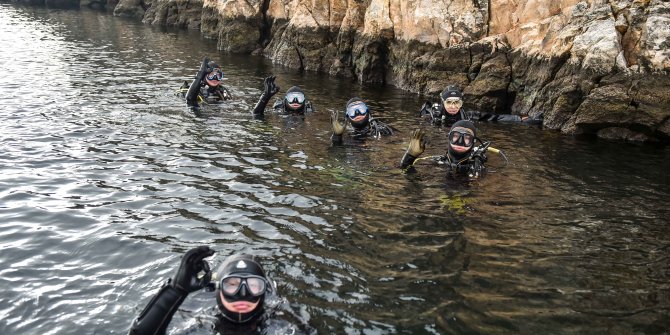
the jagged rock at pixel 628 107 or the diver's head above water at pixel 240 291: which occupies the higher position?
the jagged rock at pixel 628 107

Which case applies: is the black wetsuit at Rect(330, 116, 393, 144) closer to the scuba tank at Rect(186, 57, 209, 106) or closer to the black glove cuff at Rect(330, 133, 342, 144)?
the black glove cuff at Rect(330, 133, 342, 144)

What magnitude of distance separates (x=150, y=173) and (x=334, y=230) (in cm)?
468

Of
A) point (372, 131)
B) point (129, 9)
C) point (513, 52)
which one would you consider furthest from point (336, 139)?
point (129, 9)

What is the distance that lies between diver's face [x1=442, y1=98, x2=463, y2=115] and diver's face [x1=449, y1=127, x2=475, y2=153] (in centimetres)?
440

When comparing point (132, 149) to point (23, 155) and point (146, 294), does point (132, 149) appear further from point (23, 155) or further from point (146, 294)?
point (146, 294)

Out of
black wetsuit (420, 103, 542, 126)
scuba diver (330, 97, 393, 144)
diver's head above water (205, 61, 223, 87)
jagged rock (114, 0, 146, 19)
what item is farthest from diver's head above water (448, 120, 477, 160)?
jagged rock (114, 0, 146, 19)

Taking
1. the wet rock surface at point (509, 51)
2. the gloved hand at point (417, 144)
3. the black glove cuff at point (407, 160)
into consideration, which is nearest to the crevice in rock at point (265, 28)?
the wet rock surface at point (509, 51)

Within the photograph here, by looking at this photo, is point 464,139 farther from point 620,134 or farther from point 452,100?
point 620,134

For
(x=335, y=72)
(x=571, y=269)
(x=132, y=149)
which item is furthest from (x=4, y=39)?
(x=571, y=269)

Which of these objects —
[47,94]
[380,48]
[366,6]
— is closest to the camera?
[47,94]

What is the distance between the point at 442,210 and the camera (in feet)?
29.7

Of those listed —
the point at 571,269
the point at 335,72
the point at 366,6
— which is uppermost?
the point at 366,6

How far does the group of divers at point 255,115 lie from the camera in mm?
5336

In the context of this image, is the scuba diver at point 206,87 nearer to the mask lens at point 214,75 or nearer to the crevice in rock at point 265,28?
the mask lens at point 214,75
